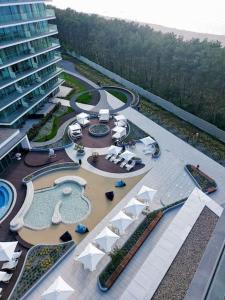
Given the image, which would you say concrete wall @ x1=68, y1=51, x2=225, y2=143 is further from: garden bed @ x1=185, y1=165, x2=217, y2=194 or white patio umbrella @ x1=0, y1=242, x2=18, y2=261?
white patio umbrella @ x1=0, y1=242, x2=18, y2=261

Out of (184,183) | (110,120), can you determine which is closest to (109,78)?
(110,120)

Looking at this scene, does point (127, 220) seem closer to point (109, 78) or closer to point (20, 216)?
point (20, 216)

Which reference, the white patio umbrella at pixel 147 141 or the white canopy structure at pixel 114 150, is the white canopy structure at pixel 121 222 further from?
the white patio umbrella at pixel 147 141

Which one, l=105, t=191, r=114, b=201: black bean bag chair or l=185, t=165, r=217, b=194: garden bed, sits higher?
l=105, t=191, r=114, b=201: black bean bag chair

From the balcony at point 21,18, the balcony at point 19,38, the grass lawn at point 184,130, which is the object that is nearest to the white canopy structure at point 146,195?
the grass lawn at point 184,130

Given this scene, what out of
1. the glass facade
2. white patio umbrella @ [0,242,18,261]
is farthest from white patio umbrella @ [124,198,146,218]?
the glass facade

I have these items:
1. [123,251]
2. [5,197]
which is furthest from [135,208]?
[5,197]
